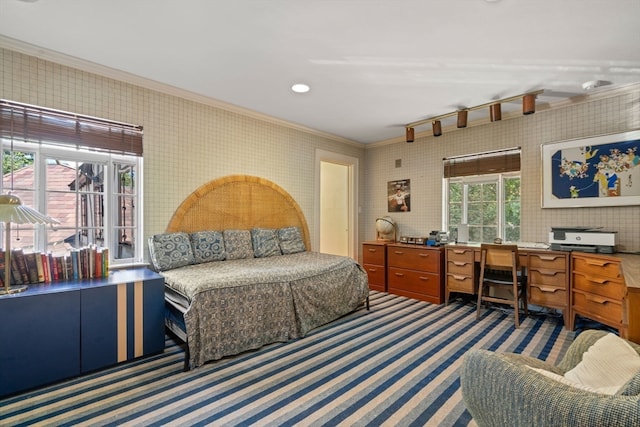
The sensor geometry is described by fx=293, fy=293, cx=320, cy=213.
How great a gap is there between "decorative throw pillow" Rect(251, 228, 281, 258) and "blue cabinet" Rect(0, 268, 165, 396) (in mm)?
1287

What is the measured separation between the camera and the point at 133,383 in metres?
1.99

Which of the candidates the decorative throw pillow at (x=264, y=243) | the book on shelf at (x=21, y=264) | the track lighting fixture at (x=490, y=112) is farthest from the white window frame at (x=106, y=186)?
the track lighting fixture at (x=490, y=112)

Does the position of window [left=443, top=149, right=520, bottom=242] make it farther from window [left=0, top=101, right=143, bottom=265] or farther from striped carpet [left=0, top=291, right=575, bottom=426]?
window [left=0, top=101, right=143, bottom=265]

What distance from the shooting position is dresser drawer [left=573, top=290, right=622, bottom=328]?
247 centimetres

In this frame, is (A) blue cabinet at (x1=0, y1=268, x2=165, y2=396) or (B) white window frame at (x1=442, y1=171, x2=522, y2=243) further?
(B) white window frame at (x1=442, y1=171, x2=522, y2=243)

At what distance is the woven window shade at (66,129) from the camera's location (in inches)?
89.3

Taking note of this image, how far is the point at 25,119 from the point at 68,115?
0.28 metres

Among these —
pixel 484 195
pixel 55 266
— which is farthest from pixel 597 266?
pixel 55 266

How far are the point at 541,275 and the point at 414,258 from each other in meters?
1.40

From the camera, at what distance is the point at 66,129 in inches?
98.0

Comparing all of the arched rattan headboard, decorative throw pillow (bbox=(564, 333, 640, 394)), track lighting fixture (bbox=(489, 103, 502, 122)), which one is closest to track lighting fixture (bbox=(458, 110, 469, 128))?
track lighting fixture (bbox=(489, 103, 502, 122))

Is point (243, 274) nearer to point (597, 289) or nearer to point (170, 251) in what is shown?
point (170, 251)

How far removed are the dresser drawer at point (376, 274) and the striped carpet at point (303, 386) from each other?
4.79 ft

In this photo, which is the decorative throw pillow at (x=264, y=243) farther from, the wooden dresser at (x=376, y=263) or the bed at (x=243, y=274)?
the wooden dresser at (x=376, y=263)
